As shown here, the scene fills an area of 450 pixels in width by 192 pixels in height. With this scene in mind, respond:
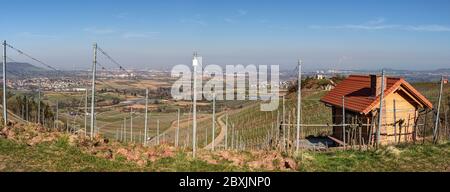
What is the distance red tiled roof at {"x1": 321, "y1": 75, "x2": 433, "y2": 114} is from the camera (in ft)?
66.2

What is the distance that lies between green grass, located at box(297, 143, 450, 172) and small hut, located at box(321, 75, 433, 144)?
4704 millimetres

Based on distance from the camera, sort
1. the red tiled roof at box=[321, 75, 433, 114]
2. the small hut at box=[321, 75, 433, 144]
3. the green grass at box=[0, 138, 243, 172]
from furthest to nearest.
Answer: the red tiled roof at box=[321, 75, 433, 114], the small hut at box=[321, 75, 433, 144], the green grass at box=[0, 138, 243, 172]

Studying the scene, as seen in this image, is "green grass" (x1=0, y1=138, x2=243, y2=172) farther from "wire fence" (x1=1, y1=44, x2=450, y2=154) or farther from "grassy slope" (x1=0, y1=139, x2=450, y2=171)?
"wire fence" (x1=1, y1=44, x2=450, y2=154)

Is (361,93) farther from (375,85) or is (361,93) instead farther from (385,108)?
(385,108)

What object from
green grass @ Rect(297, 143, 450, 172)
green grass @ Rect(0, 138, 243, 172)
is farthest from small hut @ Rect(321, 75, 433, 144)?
green grass @ Rect(0, 138, 243, 172)

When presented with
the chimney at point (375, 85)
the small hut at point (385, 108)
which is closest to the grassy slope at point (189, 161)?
the small hut at point (385, 108)

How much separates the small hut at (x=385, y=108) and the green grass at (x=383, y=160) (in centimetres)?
470

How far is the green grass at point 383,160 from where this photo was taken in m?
11.7

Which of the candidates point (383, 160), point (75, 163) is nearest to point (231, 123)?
point (383, 160)

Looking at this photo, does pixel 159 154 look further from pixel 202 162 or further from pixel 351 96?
pixel 351 96

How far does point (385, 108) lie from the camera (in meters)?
20.6

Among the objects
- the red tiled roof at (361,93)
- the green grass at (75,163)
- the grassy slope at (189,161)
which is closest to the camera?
the green grass at (75,163)

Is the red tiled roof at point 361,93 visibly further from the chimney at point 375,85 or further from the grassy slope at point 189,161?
the grassy slope at point 189,161
